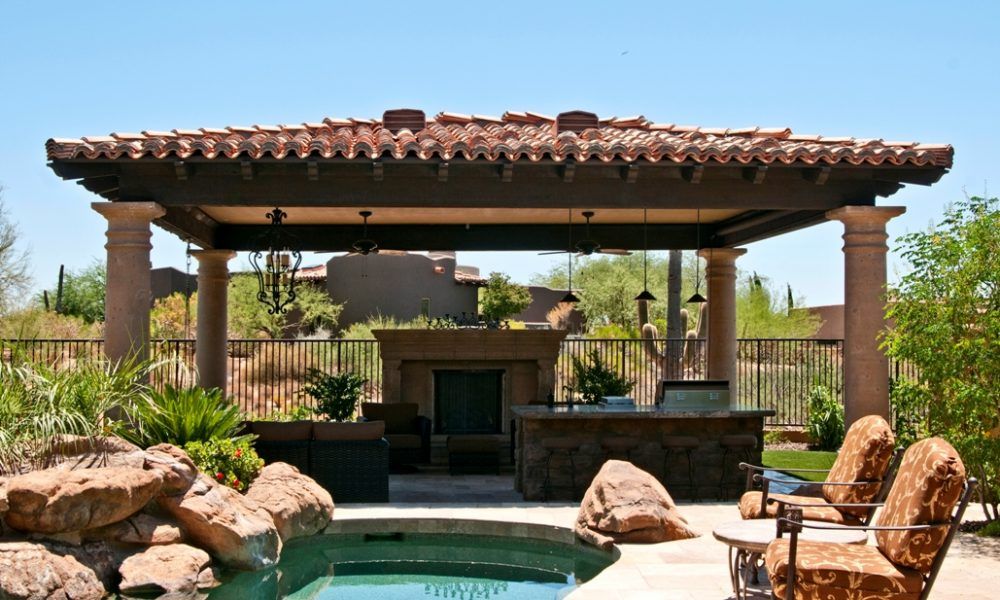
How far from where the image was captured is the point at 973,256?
29.0 ft

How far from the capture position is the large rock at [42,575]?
22.2 feet

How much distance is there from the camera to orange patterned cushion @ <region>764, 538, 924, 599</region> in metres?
5.39

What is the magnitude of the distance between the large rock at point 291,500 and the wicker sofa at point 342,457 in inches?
39.5

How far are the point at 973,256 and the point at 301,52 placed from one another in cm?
899

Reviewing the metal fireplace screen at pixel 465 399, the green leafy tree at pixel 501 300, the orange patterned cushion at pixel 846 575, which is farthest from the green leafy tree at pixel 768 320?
the orange patterned cushion at pixel 846 575

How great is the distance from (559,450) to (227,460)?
354cm

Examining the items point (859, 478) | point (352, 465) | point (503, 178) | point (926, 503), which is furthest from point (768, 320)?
point (926, 503)

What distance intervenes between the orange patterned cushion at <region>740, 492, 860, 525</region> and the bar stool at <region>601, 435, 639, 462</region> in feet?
12.0

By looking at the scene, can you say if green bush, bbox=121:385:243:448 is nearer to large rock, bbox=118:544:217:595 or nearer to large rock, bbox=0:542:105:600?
large rock, bbox=118:544:217:595

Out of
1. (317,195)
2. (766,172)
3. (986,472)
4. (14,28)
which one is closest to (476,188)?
(317,195)

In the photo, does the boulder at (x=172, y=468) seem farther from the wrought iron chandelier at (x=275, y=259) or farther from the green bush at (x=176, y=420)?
the wrought iron chandelier at (x=275, y=259)

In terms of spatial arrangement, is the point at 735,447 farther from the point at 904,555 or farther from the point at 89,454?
the point at 89,454

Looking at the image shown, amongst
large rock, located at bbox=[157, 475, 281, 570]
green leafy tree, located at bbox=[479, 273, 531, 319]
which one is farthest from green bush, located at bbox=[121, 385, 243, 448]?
green leafy tree, located at bbox=[479, 273, 531, 319]

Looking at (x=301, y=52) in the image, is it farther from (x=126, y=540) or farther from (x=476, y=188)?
(x=126, y=540)
